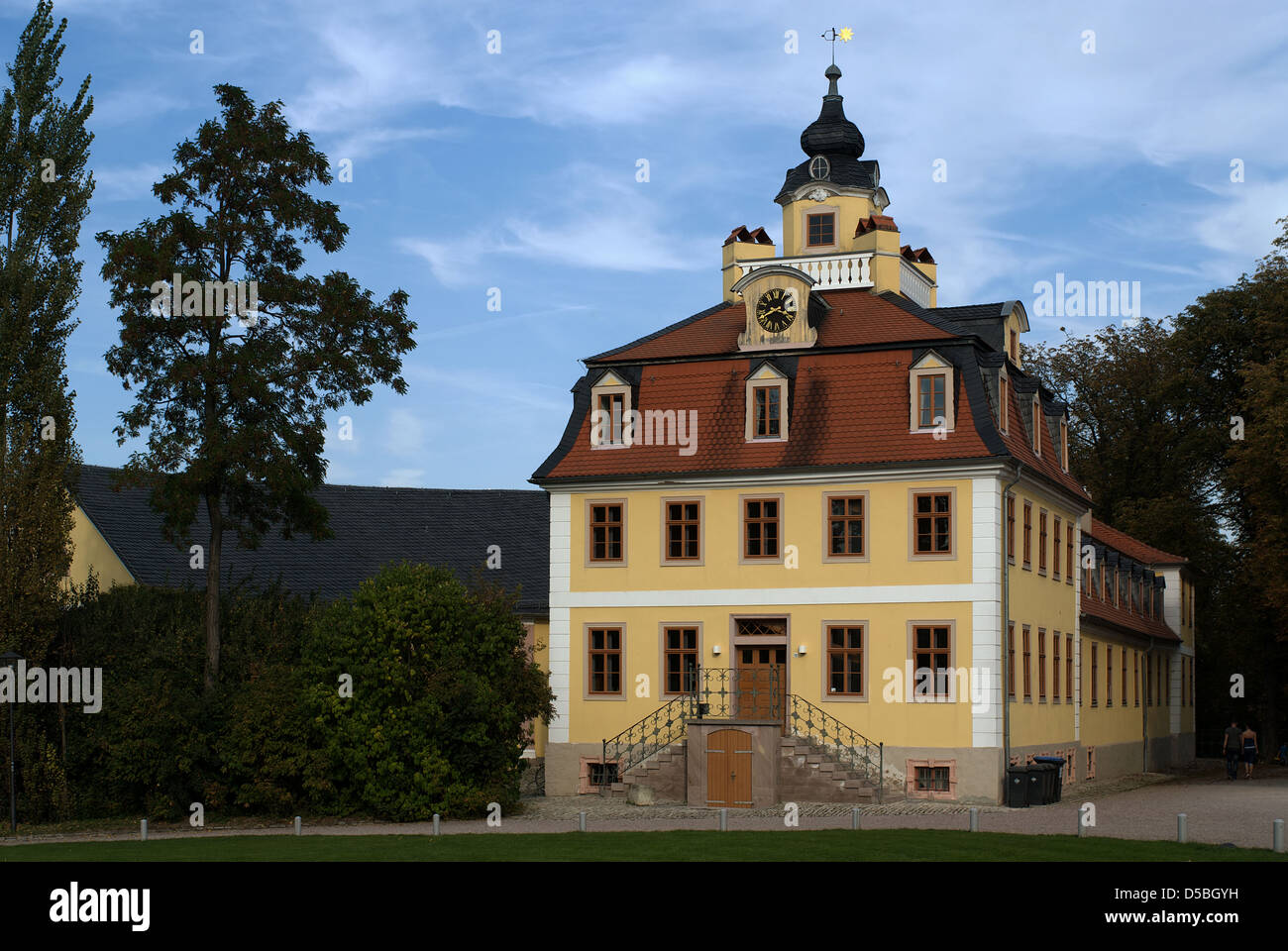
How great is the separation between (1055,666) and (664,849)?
1836cm

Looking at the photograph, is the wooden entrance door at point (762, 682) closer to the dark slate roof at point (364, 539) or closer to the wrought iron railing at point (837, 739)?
the wrought iron railing at point (837, 739)

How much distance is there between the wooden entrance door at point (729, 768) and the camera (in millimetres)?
32750

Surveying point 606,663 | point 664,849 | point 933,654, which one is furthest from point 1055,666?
point 664,849

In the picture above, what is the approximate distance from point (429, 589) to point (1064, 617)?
54.0ft

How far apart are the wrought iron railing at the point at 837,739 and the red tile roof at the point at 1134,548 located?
2191 cm

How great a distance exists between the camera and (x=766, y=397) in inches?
1421

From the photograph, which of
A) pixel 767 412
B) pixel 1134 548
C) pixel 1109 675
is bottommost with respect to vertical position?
pixel 1109 675

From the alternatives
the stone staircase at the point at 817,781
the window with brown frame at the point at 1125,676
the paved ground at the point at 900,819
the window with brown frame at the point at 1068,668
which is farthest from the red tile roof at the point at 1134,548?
the stone staircase at the point at 817,781

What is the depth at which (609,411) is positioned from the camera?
1485 inches

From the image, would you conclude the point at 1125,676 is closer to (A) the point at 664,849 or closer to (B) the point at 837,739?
(B) the point at 837,739
